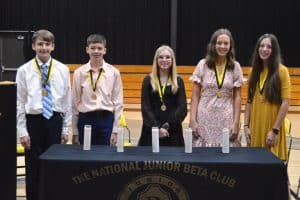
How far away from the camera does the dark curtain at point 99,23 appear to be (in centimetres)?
1357

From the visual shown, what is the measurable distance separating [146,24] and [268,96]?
32.0ft

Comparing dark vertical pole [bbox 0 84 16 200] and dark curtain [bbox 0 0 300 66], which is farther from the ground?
dark curtain [bbox 0 0 300 66]

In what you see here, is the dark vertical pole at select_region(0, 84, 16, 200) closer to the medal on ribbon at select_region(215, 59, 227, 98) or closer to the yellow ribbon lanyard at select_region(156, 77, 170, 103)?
the yellow ribbon lanyard at select_region(156, 77, 170, 103)

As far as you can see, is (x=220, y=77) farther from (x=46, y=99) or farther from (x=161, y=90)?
(x=46, y=99)

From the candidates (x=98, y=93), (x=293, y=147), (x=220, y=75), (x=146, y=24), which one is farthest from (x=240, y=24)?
(x=98, y=93)

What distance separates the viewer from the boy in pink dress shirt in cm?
432

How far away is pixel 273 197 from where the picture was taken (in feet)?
10.6

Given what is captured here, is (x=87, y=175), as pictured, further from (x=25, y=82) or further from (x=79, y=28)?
(x=79, y=28)

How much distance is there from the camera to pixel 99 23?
13.6 m

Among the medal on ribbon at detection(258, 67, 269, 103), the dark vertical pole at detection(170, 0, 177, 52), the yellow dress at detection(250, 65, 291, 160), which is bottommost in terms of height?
the yellow dress at detection(250, 65, 291, 160)

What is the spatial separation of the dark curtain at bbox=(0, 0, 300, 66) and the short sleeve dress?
931 centimetres

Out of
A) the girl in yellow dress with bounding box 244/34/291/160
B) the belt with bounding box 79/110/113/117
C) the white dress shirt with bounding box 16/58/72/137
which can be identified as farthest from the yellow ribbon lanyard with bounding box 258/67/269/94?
the white dress shirt with bounding box 16/58/72/137

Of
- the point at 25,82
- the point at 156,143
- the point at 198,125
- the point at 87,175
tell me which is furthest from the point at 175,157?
the point at 25,82

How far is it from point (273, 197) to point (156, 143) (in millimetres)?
852
